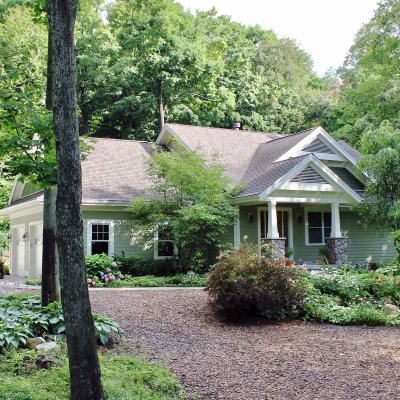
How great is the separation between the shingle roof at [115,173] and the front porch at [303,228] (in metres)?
3.93

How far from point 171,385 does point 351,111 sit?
93.7 feet

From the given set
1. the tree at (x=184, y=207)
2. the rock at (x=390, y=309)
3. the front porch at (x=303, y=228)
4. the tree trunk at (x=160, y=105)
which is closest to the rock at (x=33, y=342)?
the rock at (x=390, y=309)

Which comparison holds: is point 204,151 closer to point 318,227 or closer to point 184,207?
point 184,207

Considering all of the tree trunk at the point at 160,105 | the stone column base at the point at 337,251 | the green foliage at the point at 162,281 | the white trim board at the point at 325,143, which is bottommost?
the green foliage at the point at 162,281

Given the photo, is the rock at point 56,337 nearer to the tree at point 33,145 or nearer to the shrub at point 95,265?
the tree at point 33,145

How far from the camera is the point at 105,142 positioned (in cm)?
2109

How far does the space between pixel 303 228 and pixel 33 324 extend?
1445 cm

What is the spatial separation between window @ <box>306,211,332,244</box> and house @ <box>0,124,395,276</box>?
4 cm

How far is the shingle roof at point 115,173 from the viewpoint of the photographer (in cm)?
1723

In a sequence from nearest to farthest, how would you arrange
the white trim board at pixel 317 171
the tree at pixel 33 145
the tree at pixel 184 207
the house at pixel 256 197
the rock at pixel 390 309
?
1. the tree at pixel 33 145
2. the rock at pixel 390 309
3. the tree at pixel 184 207
4. the white trim board at pixel 317 171
5. the house at pixel 256 197

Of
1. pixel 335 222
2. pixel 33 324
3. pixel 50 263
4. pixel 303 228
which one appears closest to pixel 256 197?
pixel 335 222

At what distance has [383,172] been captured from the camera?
16719mm

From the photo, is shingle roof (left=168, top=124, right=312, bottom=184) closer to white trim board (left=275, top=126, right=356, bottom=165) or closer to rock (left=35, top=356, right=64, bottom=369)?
white trim board (left=275, top=126, right=356, bottom=165)

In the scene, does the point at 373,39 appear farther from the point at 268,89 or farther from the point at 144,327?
the point at 144,327
